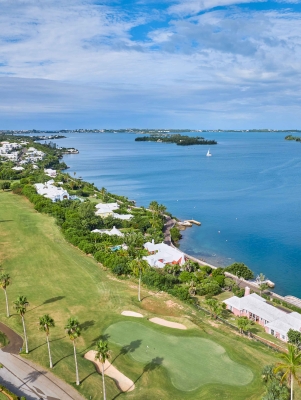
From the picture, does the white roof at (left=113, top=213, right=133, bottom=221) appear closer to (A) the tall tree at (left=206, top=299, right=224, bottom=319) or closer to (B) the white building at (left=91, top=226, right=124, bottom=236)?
(B) the white building at (left=91, top=226, right=124, bottom=236)

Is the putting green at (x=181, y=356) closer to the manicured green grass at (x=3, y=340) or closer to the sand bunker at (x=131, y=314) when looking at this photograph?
the sand bunker at (x=131, y=314)

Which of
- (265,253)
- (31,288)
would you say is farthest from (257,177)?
(31,288)

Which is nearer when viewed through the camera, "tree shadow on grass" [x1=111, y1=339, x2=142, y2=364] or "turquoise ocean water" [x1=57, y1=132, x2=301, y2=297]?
"tree shadow on grass" [x1=111, y1=339, x2=142, y2=364]

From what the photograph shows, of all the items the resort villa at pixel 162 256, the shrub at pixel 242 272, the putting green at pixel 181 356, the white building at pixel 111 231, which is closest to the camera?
the putting green at pixel 181 356

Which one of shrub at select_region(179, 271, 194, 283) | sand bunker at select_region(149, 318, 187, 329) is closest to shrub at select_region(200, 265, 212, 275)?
shrub at select_region(179, 271, 194, 283)

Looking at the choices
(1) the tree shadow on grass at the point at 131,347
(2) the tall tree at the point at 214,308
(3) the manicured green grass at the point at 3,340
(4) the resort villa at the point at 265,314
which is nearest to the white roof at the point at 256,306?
(4) the resort villa at the point at 265,314

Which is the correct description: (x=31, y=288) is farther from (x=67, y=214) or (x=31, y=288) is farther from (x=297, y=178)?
(x=297, y=178)

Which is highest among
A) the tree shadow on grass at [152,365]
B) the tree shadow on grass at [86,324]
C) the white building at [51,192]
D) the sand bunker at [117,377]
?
the white building at [51,192]
